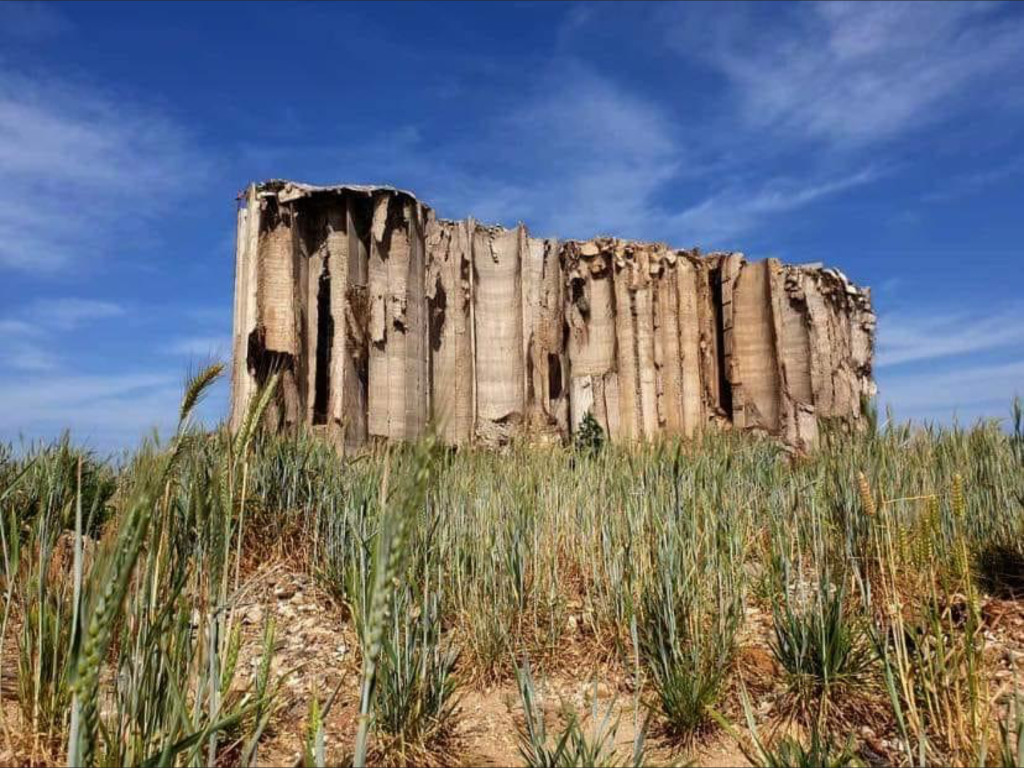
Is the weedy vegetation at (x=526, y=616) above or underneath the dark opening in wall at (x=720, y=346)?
underneath

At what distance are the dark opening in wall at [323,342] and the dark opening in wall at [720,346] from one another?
4658 millimetres

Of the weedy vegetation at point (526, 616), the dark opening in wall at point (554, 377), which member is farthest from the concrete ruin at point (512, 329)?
the weedy vegetation at point (526, 616)

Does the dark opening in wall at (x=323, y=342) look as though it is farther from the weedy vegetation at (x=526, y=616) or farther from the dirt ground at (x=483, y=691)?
the dirt ground at (x=483, y=691)

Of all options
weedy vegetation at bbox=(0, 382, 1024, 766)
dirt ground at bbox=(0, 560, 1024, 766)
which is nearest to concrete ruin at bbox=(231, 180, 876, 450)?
weedy vegetation at bbox=(0, 382, 1024, 766)

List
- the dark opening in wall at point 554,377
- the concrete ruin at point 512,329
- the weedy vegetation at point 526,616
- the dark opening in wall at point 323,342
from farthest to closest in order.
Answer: the dark opening in wall at point 554,377
the dark opening in wall at point 323,342
the concrete ruin at point 512,329
the weedy vegetation at point 526,616

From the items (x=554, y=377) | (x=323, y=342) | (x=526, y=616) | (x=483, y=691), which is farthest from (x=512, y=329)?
(x=483, y=691)

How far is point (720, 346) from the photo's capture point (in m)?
9.00

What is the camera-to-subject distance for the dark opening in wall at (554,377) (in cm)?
823

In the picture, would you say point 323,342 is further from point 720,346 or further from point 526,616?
point 720,346

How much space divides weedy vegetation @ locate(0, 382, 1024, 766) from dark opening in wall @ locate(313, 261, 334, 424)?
8.80 ft

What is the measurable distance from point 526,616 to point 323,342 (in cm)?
449

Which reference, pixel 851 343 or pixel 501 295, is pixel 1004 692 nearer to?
pixel 501 295

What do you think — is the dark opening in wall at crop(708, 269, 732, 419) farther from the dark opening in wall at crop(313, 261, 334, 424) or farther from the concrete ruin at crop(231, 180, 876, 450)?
the dark opening in wall at crop(313, 261, 334, 424)

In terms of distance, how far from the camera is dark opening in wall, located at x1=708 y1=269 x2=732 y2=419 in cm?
882
